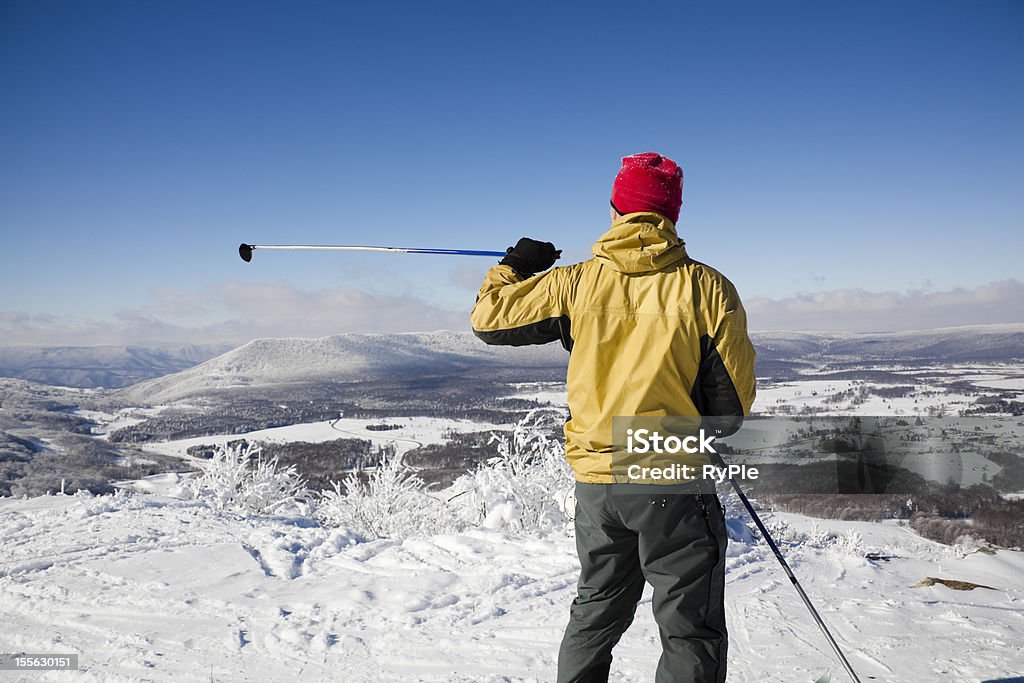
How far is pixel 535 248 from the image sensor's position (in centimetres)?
284

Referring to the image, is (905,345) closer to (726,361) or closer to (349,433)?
(349,433)

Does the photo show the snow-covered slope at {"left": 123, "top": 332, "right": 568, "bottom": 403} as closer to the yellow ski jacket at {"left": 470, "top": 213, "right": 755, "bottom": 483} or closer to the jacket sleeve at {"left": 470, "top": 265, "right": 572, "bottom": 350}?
the jacket sleeve at {"left": 470, "top": 265, "right": 572, "bottom": 350}

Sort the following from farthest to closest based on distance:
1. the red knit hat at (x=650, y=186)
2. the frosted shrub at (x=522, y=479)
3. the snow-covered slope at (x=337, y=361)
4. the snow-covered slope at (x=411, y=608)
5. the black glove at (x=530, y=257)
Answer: the snow-covered slope at (x=337, y=361), the frosted shrub at (x=522, y=479), the snow-covered slope at (x=411, y=608), the black glove at (x=530, y=257), the red knit hat at (x=650, y=186)

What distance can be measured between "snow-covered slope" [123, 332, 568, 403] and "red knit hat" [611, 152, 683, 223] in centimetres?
12754

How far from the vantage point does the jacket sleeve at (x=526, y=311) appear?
2.52m

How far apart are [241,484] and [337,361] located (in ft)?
456

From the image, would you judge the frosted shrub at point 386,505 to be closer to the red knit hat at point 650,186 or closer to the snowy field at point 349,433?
the red knit hat at point 650,186

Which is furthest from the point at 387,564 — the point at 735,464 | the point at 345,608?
the point at 735,464

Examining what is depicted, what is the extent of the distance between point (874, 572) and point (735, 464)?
3.74 metres

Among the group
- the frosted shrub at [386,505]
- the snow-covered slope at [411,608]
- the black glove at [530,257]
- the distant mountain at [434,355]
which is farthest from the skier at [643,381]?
the distant mountain at [434,355]

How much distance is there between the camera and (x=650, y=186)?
2.45 meters

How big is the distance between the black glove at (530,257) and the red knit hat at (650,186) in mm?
445

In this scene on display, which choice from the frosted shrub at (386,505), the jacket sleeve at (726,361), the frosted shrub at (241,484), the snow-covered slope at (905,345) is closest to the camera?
the jacket sleeve at (726,361)

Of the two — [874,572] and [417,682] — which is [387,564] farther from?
[874,572]
